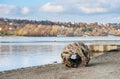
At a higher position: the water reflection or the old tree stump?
the old tree stump

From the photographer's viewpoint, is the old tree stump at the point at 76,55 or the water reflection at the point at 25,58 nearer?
the old tree stump at the point at 76,55

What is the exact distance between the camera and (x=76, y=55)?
22922 millimetres

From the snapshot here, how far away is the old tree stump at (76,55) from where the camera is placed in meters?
22.7

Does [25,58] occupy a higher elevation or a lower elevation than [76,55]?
lower

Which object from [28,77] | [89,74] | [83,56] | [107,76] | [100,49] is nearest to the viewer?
[107,76]

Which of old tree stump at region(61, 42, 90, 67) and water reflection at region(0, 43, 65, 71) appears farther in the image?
water reflection at region(0, 43, 65, 71)

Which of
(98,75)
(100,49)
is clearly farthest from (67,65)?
(100,49)

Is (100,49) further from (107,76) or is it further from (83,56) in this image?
(107,76)

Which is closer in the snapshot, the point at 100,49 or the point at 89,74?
the point at 89,74

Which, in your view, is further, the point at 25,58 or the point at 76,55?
the point at 25,58

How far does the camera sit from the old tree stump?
22.7 meters

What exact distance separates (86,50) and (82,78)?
5.26 metres

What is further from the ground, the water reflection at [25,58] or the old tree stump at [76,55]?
the old tree stump at [76,55]

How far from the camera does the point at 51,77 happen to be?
18.9m
